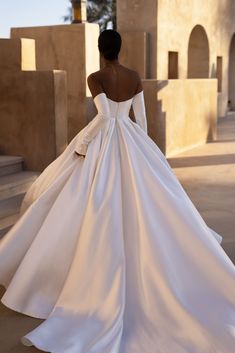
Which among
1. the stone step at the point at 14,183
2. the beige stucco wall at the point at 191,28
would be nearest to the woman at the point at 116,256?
the stone step at the point at 14,183

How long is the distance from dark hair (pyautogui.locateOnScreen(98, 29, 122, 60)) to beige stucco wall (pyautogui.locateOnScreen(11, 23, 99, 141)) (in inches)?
193

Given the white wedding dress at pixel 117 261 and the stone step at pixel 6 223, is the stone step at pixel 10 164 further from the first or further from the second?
the white wedding dress at pixel 117 261

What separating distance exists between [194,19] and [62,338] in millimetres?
12882

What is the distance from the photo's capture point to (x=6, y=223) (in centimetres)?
513

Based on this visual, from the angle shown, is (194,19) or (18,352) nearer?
(18,352)

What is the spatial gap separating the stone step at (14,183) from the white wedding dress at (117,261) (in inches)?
81.3

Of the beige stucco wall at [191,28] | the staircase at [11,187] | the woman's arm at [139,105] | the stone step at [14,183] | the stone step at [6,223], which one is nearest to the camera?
the woman's arm at [139,105]

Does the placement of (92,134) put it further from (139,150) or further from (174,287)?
(174,287)

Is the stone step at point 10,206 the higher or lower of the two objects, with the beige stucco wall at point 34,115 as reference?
lower

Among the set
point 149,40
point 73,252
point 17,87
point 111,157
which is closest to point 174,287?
point 73,252

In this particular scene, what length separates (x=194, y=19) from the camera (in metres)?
14.5

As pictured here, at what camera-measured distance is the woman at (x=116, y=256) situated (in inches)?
116

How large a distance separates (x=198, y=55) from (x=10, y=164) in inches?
452

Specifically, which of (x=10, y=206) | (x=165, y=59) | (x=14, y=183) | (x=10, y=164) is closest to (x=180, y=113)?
(x=165, y=59)
